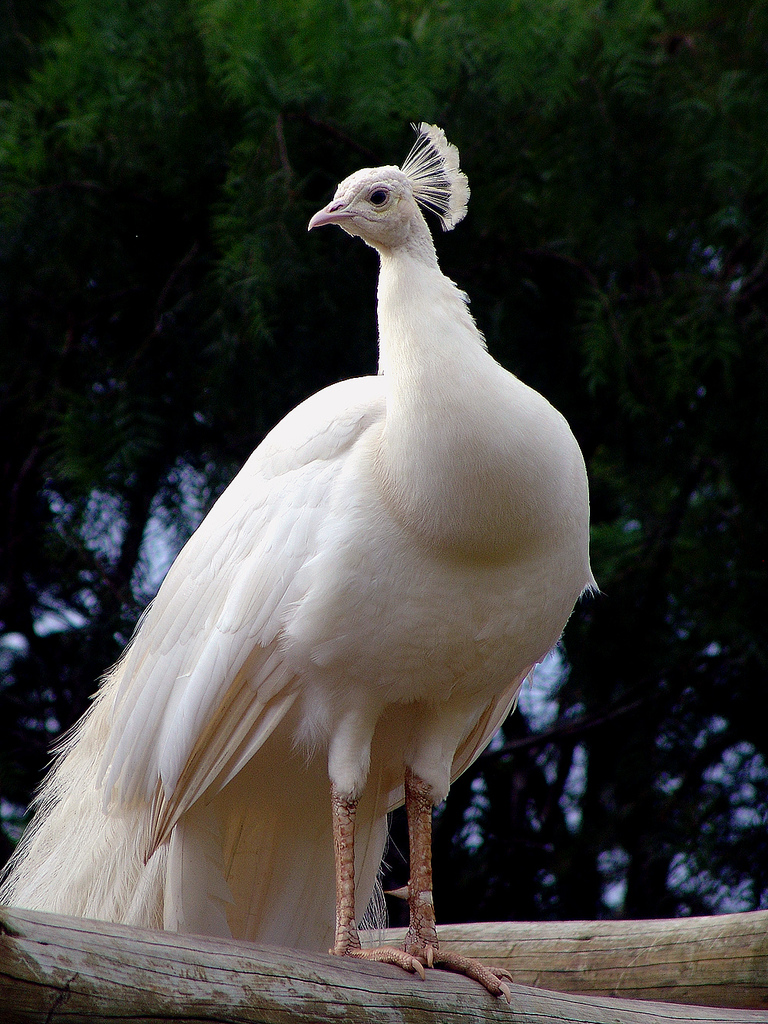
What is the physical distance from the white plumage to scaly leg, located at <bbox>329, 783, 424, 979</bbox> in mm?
11

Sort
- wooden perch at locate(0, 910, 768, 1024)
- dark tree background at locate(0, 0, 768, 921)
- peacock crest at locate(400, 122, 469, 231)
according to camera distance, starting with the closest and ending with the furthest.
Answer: wooden perch at locate(0, 910, 768, 1024), peacock crest at locate(400, 122, 469, 231), dark tree background at locate(0, 0, 768, 921)

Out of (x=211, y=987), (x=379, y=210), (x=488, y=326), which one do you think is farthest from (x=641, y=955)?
(x=488, y=326)

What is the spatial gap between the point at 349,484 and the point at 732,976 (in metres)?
1.16

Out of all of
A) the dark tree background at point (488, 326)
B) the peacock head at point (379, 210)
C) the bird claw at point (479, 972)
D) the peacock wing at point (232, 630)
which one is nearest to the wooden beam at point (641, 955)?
the bird claw at point (479, 972)

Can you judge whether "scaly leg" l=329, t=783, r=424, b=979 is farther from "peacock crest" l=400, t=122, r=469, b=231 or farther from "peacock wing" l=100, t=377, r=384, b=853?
"peacock crest" l=400, t=122, r=469, b=231

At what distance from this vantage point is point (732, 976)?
6.64 feet

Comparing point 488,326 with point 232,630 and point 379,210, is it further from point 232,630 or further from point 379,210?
point 232,630

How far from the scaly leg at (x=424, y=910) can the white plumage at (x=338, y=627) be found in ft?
0.05

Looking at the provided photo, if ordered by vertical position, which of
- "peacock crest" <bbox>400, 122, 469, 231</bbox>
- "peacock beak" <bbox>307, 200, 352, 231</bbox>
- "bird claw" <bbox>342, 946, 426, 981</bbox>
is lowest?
"bird claw" <bbox>342, 946, 426, 981</bbox>

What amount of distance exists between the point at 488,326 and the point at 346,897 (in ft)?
7.06

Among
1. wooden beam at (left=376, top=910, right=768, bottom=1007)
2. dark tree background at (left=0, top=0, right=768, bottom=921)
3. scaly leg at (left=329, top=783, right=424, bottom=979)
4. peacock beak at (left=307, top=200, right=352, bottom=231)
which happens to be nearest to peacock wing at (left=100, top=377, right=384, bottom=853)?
scaly leg at (left=329, top=783, right=424, bottom=979)

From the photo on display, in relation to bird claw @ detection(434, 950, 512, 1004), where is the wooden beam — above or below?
above

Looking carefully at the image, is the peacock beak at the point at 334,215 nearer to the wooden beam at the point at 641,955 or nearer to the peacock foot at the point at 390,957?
the peacock foot at the point at 390,957

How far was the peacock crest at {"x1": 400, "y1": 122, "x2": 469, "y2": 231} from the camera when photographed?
79.0 inches
